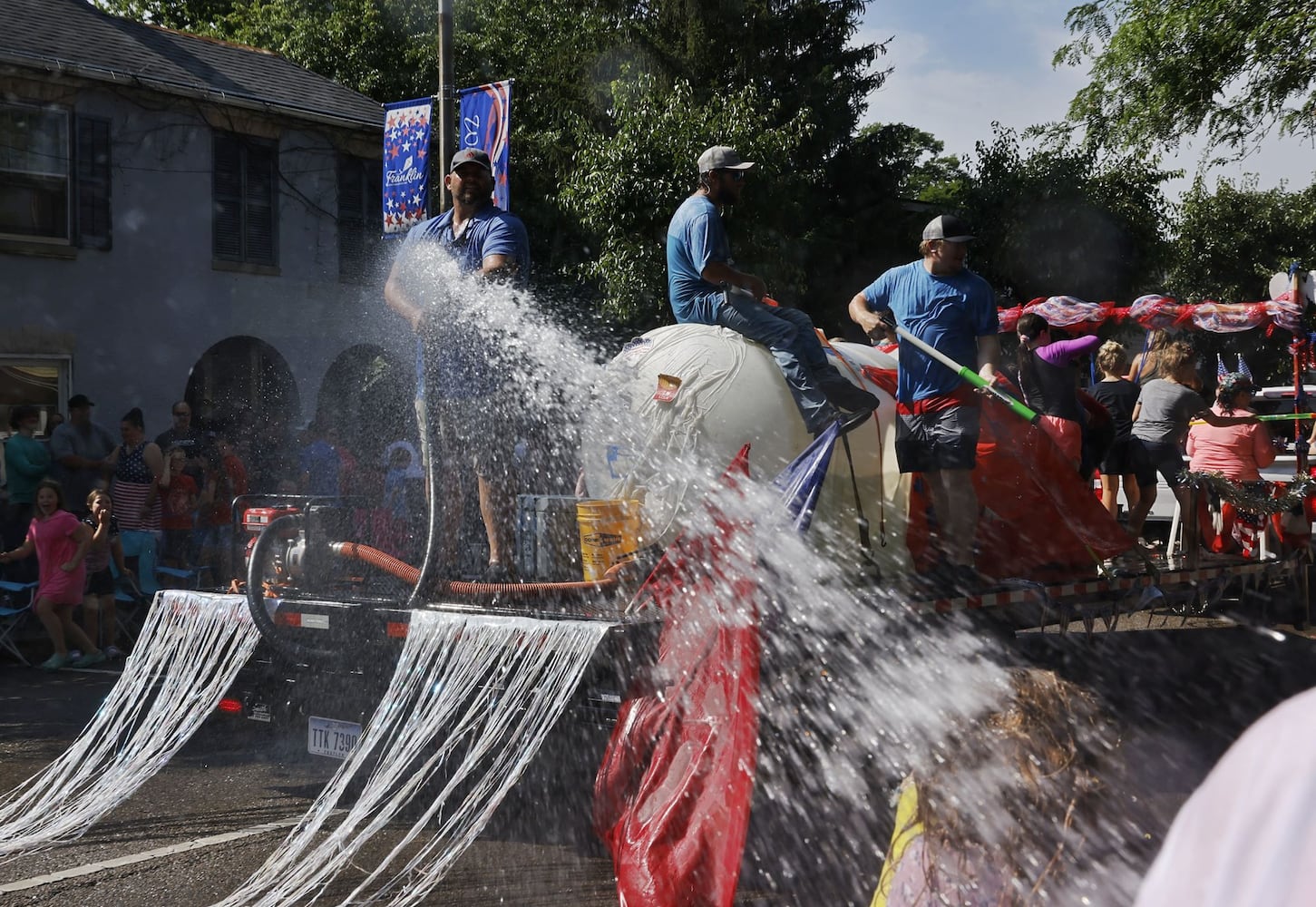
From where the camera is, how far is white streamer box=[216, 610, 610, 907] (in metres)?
4.17

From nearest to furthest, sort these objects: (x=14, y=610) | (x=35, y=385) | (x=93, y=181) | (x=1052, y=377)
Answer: (x=1052, y=377)
(x=14, y=610)
(x=35, y=385)
(x=93, y=181)

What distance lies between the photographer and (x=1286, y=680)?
789cm

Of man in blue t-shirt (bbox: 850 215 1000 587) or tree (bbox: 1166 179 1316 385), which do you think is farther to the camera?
tree (bbox: 1166 179 1316 385)

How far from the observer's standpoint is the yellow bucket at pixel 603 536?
5.01 m

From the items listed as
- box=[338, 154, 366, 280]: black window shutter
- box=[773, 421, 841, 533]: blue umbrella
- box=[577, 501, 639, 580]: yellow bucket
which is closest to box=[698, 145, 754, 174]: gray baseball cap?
box=[577, 501, 639, 580]: yellow bucket

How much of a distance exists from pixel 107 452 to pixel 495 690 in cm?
911

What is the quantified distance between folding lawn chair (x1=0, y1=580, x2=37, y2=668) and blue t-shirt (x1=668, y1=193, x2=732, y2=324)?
598 cm

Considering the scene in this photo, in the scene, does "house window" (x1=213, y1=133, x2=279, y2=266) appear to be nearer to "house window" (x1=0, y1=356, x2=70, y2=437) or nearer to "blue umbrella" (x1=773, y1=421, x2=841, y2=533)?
"house window" (x1=0, y1=356, x2=70, y2=437)

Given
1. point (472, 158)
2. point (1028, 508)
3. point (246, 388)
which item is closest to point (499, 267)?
point (472, 158)

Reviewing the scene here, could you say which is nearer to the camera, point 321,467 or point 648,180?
point 321,467

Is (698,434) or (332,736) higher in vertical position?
(698,434)

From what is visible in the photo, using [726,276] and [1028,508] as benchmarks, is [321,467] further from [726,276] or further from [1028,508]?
[1028,508]

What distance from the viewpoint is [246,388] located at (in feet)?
59.8

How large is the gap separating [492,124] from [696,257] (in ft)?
22.7
